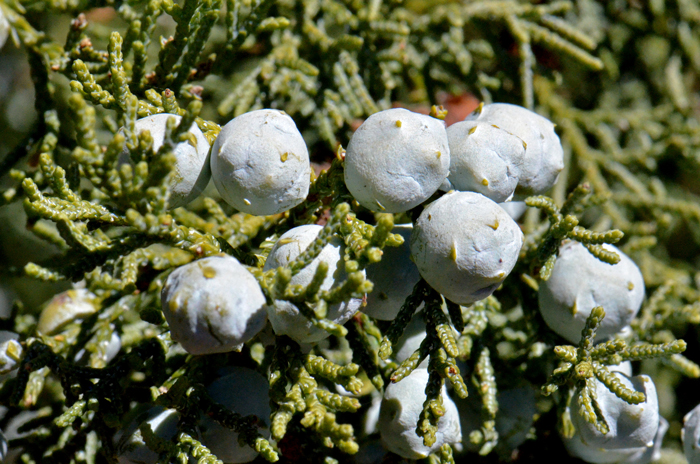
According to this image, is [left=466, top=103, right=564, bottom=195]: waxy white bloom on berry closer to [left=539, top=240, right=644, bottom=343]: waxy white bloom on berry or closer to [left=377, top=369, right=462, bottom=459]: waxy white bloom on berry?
[left=539, top=240, right=644, bottom=343]: waxy white bloom on berry

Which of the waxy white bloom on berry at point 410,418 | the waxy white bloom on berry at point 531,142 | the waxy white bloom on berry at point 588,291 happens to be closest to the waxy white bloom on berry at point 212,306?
the waxy white bloom on berry at point 410,418

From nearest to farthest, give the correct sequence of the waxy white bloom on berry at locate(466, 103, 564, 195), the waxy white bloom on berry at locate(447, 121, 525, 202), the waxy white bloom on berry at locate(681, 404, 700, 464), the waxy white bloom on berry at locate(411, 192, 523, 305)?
the waxy white bloom on berry at locate(411, 192, 523, 305) → the waxy white bloom on berry at locate(447, 121, 525, 202) → the waxy white bloom on berry at locate(466, 103, 564, 195) → the waxy white bloom on berry at locate(681, 404, 700, 464)

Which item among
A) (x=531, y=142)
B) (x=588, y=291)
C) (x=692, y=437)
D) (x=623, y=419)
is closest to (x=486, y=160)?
(x=531, y=142)

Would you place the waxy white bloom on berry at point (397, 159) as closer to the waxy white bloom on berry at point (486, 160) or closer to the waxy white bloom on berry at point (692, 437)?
the waxy white bloom on berry at point (486, 160)

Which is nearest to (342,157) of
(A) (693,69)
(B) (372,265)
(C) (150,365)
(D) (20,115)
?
(B) (372,265)

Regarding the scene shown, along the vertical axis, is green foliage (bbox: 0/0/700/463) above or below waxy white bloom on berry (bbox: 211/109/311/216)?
below

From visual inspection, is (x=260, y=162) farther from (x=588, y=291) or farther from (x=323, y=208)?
(x=588, y=291)

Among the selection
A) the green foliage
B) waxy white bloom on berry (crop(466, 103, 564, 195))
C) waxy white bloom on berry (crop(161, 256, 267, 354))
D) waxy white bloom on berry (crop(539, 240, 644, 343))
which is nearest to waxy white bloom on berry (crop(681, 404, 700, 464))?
the green foliage
